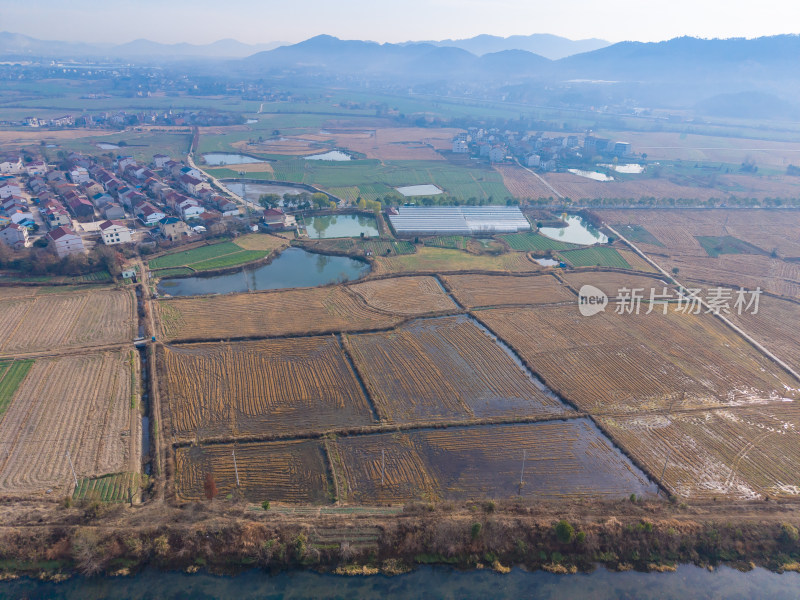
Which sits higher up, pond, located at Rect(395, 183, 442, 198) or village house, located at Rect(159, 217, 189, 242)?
pond, located at Rect(395, 183, 442, 198)

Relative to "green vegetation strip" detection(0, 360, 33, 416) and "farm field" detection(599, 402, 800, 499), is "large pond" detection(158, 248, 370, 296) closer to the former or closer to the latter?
"green vegetation strip" detection(0, 360, 33, 416)

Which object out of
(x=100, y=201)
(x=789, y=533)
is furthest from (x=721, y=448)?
(x=100, y=201)

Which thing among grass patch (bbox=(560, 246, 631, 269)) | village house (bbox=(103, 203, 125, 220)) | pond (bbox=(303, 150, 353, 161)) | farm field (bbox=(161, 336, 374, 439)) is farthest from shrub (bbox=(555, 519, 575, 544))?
pond (bbox=(303, 150, 353, 161))

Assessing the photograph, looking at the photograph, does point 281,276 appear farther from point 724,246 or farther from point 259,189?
point 724,246

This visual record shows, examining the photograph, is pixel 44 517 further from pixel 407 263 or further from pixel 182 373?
pixel 407 263

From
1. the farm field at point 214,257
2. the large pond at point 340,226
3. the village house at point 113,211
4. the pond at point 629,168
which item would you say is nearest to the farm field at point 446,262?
the large pond at point 340,226

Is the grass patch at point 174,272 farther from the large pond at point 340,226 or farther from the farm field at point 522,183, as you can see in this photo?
the farm field at point 522,183
